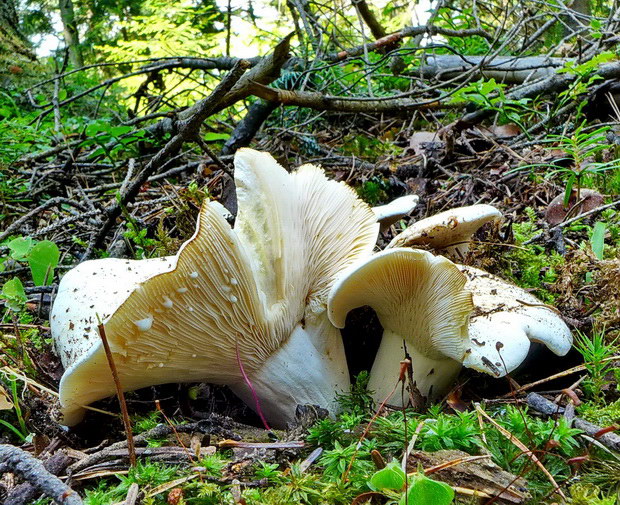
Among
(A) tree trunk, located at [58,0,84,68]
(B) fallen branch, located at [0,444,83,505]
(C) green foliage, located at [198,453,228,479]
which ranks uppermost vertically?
(A) tree trunk, located at [58,0,84,68]

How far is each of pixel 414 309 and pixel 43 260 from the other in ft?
5.49

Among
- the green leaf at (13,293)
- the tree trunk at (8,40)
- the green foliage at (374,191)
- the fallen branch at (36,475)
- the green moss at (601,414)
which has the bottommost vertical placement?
the green moss at (601,414)

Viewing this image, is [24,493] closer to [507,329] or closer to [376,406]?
[376,406]

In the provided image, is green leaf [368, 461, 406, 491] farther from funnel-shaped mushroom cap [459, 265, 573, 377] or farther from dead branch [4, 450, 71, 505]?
dead branch [4, 450, 71, 505]

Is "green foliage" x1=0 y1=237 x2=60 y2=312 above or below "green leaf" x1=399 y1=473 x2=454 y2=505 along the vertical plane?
above

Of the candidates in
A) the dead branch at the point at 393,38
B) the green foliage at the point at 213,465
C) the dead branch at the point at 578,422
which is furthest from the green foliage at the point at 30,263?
the dead branch at the point at 393,38

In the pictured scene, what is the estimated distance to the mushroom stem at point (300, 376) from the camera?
6.57ft

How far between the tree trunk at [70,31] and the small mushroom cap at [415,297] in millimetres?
10197

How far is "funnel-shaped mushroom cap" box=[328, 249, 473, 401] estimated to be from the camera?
67.6 inches

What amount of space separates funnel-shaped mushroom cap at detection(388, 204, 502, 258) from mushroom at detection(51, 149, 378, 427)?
0.51 ft

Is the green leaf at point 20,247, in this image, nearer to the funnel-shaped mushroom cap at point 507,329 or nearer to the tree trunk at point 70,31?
the funnel-shaped mushroom cap at point 507,329

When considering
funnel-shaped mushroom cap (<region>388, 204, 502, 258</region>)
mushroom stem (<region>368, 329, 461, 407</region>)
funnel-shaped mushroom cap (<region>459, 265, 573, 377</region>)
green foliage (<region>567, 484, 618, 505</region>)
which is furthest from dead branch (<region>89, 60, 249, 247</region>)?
green foliage (<region>567, 484, 618, 505</region>)

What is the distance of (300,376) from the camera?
2.01m

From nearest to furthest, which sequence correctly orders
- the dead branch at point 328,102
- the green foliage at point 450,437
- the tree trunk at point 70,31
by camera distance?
the green foliage at point 450,437, the dead branch at point 328,102, the tree trunk at point 70,31
